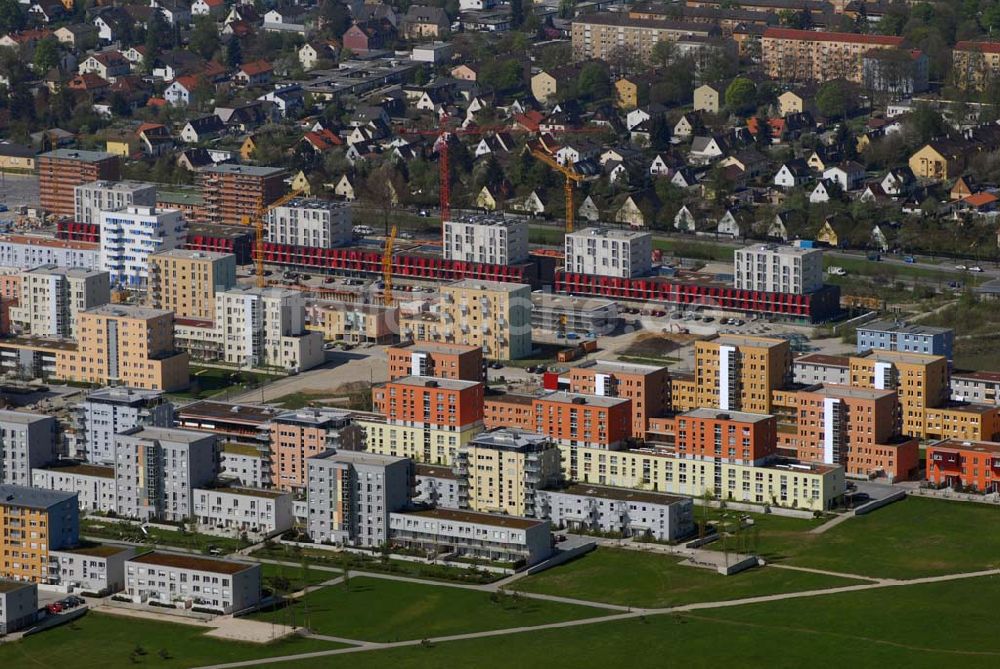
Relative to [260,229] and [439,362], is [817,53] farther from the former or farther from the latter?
[439,362]

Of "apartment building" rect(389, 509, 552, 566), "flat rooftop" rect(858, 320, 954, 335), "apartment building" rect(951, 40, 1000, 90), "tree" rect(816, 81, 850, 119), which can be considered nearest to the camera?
"apartment building" rect(389, 509, 552, 566)

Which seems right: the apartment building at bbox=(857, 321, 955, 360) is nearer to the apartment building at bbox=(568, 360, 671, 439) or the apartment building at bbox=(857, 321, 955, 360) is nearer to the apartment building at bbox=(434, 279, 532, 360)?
the apartment building at bbox=(568, 360, 671, 439)

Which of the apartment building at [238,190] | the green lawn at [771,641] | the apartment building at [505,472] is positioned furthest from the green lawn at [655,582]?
the apartment building at [238,190]

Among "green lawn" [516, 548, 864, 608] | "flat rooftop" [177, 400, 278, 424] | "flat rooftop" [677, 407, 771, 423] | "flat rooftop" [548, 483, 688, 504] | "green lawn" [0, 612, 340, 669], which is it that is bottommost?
"green lawn" [0, 612, 340, 669]

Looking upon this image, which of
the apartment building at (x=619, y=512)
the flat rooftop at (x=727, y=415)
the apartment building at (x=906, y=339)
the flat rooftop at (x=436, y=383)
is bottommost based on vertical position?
the apartment building at (x=619, y=512)

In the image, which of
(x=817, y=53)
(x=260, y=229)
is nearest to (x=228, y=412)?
(x=260, y=229)

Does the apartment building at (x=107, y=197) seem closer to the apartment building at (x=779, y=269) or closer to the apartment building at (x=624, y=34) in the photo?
the apartment building at (x=779, y=269)

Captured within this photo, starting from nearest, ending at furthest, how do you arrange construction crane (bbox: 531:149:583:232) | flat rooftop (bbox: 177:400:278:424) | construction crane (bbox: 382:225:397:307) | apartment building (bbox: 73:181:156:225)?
flat rooftop (bbox: 177:400:278:424), construction crane (bbox: 382:225:397:307), apartment building (bbox: 73:181:156:225), construction crane (bbox: 531:149:583:232)

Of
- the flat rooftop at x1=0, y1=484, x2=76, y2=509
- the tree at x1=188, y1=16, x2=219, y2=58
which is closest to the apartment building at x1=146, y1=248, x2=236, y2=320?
the flat rooftop at x1=0, y1=484, x2=76, y2=509
